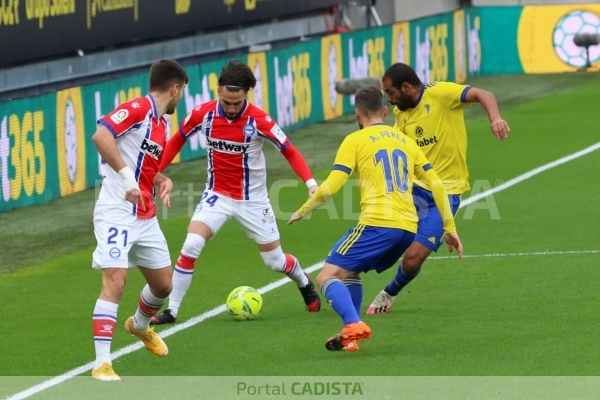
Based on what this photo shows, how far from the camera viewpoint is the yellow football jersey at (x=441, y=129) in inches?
428

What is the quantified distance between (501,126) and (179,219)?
280 inches

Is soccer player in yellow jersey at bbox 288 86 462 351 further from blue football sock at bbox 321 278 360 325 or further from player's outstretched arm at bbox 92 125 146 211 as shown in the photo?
player's outstretched arm at bbox 92 125 146 211

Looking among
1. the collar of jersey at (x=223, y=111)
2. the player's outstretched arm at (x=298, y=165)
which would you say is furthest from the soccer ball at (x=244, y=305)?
the collar of jersey at (x=223, y=111)

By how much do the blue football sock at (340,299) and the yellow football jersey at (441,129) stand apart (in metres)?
2.09

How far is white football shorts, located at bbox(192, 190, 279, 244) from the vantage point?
427 inches

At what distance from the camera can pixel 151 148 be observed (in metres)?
8.78

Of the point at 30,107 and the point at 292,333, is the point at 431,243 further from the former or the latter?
the point at 30,107

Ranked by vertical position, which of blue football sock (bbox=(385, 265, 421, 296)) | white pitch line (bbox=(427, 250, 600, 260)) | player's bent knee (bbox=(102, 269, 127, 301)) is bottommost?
white pitch line (bbox=(427, 250, 600, 260))

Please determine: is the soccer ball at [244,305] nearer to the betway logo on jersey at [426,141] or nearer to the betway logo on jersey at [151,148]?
the betway logo on jersey at [426,141]

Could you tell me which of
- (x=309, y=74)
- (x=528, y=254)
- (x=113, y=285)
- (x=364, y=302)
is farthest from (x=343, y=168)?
(x=309, y=74)

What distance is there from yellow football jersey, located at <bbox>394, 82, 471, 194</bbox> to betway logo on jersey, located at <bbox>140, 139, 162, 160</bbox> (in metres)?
2.76

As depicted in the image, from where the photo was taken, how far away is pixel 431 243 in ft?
34.7

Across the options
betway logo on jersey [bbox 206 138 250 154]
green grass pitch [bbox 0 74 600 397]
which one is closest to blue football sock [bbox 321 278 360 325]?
green grass pitch [bbox 0 74 600 397]
